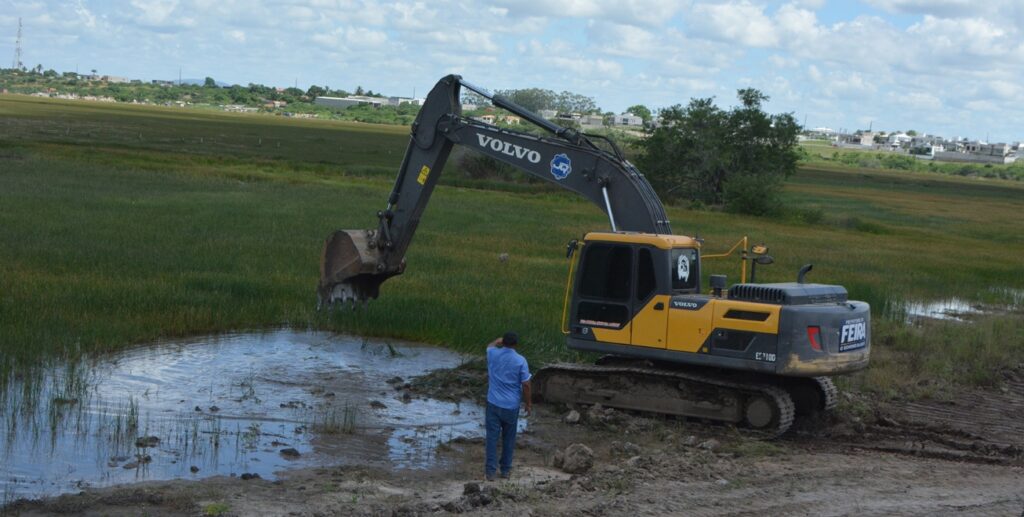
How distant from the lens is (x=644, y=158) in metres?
63.5

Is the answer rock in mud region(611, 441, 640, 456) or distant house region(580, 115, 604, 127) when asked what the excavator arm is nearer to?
rock in mud region(611, 441, 640, 456)

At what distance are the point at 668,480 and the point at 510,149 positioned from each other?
6536mm

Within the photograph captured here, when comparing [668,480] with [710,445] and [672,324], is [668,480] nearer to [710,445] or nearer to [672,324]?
[710,445]

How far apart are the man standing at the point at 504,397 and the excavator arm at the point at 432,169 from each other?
472 cm

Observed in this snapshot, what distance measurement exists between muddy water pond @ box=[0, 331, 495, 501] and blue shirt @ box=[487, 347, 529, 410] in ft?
4.27

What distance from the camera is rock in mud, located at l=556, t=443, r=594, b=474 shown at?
11898 mm

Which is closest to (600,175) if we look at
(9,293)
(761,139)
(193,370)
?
(193,370)

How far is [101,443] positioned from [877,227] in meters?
48.3

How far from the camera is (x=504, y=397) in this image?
37.4 ft

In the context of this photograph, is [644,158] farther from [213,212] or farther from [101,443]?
[101,443]

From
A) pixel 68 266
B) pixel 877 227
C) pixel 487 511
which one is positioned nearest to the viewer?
pixel 487 511

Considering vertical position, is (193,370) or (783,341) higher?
(783,341)

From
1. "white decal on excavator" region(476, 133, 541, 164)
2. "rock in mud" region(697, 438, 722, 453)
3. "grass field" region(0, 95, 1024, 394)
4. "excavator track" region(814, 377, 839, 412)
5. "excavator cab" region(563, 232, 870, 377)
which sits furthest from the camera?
"grass field" region(0, 95, 1024, 394)

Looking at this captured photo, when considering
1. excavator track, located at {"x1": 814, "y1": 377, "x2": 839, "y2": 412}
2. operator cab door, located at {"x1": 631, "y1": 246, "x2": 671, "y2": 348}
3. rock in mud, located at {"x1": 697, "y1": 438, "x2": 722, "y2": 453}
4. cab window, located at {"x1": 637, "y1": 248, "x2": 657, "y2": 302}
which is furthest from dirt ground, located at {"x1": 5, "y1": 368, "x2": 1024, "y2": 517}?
cab window, located at {"x1": 637, "y1": 248, "x2": 657, "y2": 302}
